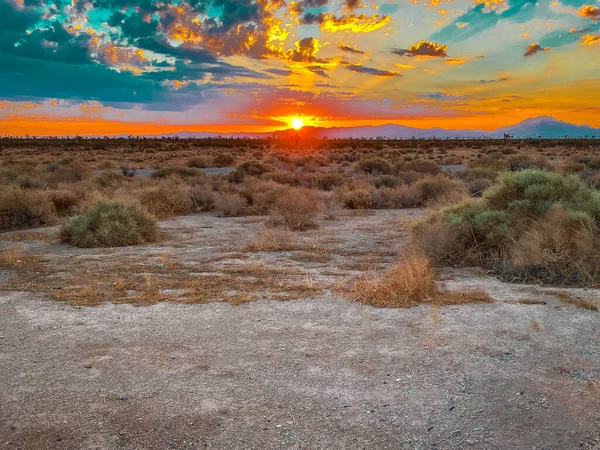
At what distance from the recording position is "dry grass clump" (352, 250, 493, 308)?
7.39 metres

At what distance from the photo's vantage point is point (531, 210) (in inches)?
419

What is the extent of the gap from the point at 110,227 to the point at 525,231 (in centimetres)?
858

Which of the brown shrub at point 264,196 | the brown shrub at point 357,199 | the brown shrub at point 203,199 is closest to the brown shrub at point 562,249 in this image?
the brown shrub at point 357,199

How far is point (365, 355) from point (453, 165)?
36.5m

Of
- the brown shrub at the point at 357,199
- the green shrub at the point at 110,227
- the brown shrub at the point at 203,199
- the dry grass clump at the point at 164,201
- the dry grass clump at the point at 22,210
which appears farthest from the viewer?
the brown shrub at the point at 203,199

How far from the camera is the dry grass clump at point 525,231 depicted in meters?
8.66

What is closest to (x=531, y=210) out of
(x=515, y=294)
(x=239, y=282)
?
(x=515, y=294)

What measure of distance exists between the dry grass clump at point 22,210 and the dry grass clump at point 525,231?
10395 mm

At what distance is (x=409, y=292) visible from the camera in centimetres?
757

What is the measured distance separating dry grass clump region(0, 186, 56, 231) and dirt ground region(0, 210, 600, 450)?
→ 6.15 metres

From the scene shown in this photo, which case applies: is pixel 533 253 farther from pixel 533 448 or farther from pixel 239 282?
pixel 533 448

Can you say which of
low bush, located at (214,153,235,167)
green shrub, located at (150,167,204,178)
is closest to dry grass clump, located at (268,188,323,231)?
green shrub, located at (150,167,204,178)

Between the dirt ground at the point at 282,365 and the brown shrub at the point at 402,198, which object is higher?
the brown shrub at the point at 402,198

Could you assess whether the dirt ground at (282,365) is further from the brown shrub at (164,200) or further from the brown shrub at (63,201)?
the brown shrub at (63,201)
